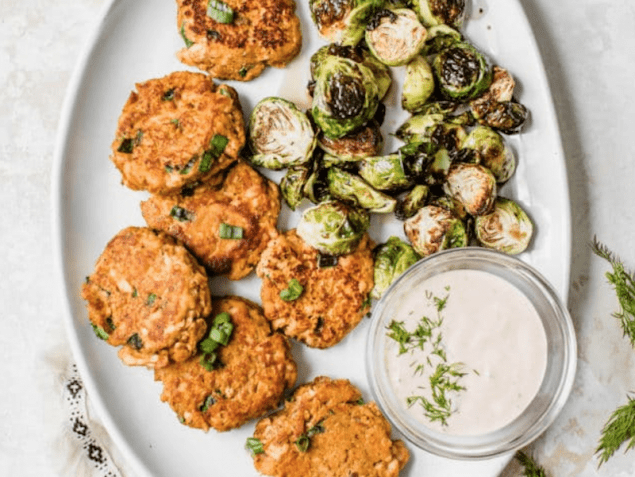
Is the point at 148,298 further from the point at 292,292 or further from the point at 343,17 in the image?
the point at 343,17

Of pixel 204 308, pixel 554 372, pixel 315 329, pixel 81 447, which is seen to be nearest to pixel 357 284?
pixel 315 329

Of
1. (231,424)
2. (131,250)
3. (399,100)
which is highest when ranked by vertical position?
(399,100)

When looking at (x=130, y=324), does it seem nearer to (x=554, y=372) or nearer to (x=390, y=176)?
(x=390, y=176)

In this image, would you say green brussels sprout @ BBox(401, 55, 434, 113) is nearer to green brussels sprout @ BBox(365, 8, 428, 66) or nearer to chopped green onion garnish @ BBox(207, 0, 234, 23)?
green brussels sprout @ BBox(365, 8, 428, 66)

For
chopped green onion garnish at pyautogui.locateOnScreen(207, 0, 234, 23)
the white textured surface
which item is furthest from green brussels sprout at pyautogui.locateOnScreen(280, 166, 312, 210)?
the white textured surface

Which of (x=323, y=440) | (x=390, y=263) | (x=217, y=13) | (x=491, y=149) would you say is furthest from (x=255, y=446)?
(x=217, y=13)

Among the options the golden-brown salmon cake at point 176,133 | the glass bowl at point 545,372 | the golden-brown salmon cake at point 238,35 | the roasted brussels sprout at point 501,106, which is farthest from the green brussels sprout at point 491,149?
the golden-brown salmon cake at point 176,133
